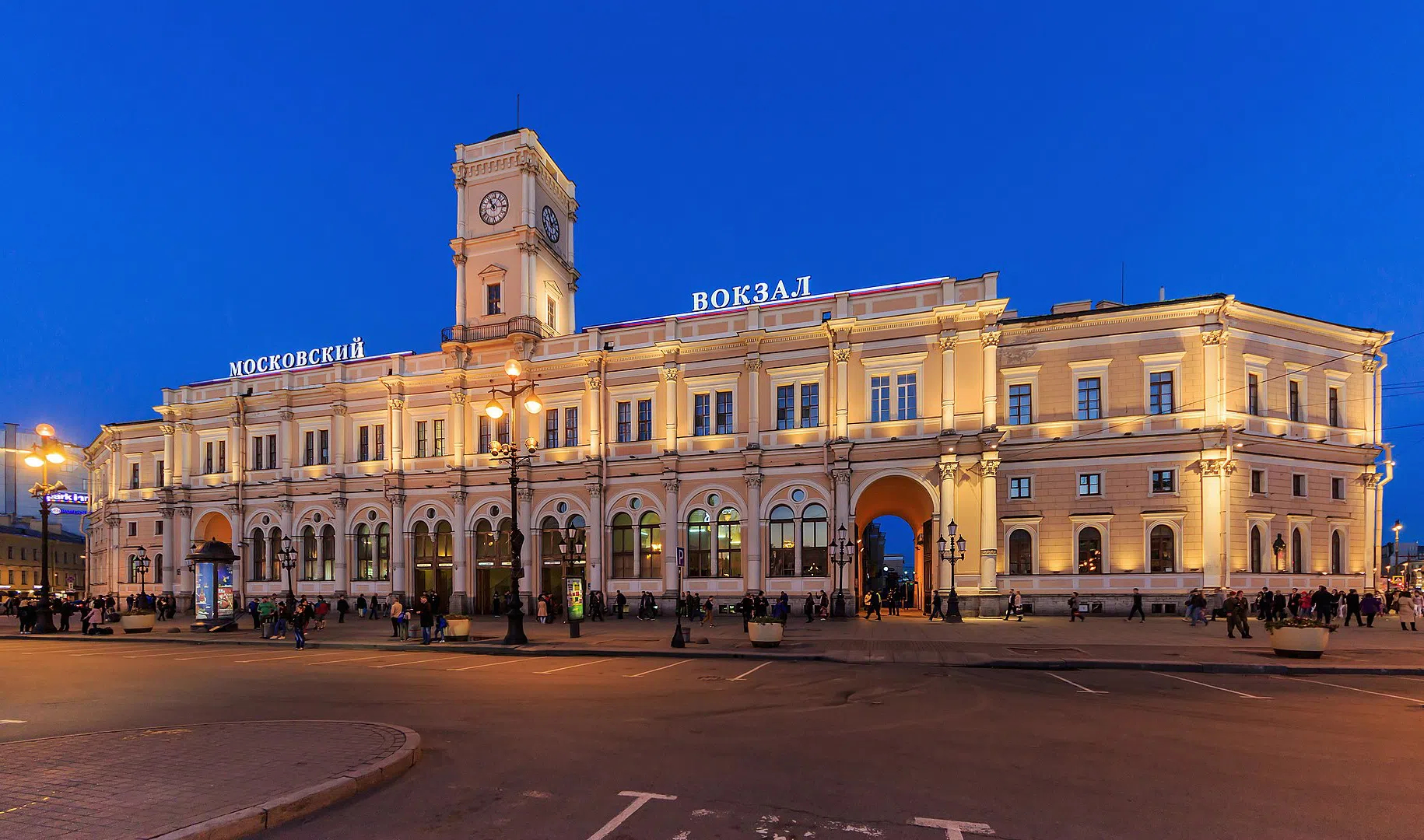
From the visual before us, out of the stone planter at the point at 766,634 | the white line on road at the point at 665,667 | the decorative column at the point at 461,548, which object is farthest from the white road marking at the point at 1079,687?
the decorative column at the point at 461,548

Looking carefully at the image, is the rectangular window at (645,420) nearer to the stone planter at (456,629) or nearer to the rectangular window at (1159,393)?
the stone planter at (456,629)

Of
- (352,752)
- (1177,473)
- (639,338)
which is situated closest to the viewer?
(352,752)

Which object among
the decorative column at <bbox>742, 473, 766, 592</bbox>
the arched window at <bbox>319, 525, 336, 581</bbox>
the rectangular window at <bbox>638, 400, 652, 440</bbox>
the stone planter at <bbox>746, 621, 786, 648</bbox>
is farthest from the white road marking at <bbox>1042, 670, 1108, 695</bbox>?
the arched window at <bbox>319, 525, 336, 581</bbox>

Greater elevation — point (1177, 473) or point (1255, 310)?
point (1255, 310)

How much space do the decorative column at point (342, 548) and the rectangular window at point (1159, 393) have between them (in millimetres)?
45546

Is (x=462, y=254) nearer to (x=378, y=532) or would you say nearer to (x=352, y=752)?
(x=378, y=532)

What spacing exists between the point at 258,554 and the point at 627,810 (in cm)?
5158

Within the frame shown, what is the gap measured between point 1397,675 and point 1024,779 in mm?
16449

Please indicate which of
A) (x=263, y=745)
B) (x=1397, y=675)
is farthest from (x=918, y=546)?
(x=263, y=745)

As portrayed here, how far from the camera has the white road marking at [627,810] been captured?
6.93 metres

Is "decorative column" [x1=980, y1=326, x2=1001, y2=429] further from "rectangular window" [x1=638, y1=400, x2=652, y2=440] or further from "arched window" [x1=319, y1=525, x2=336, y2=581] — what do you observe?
"arched window" [x1=319, y1=525, x2=336, y2=581]

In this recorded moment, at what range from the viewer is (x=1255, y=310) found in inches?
1387

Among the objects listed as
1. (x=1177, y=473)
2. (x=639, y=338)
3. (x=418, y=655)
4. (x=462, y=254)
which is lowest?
(x=418, y=655)

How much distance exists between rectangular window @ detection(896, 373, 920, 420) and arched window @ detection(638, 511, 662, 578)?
550 inches
